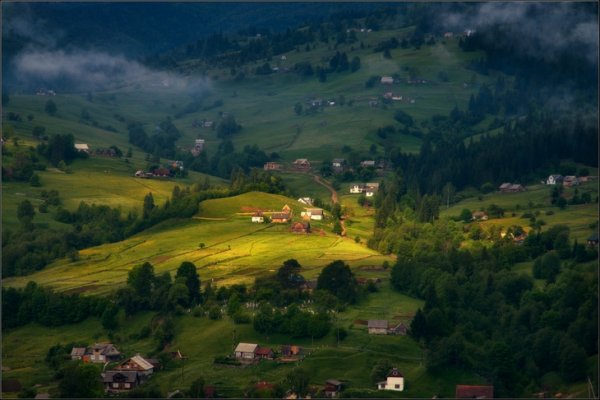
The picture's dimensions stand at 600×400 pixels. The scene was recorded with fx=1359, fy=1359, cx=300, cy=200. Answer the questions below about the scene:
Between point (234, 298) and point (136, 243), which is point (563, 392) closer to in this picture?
point (234, 298)

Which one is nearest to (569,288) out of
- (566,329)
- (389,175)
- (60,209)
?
(566,329)

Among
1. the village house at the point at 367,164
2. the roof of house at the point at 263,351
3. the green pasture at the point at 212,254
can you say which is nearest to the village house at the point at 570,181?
the green pasture at the point at 212,254

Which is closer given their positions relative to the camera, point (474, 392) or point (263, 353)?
point (474, 392)

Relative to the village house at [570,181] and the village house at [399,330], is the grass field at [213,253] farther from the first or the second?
the village house at [570,181]

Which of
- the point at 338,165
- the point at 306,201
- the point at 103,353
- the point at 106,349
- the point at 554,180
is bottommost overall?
the point at 103,353

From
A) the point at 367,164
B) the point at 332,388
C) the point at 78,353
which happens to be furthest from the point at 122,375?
the point at 367,164

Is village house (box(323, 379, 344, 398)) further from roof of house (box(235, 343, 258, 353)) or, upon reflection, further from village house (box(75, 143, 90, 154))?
village house (box(75, 143, 90, 154))

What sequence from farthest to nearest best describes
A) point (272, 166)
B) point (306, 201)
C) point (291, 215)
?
point (272, 166), point (306, 201), point (291, 215)

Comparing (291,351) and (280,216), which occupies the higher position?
(280,216)

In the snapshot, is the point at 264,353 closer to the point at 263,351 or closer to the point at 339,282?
the point at 263,351
